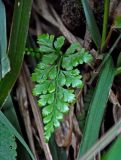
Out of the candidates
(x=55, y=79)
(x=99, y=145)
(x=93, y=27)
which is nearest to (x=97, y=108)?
(x=55, y=79)

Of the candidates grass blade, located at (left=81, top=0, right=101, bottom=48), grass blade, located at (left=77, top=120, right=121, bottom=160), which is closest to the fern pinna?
grass blade, located at (left=81, top=0, right=101, bottom=48)

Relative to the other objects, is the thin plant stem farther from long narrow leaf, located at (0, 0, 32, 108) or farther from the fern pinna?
long narrow leaf, located at (0, 0, 32, 108)

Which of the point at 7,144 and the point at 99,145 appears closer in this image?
the point at 99,145

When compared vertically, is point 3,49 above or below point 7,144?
above

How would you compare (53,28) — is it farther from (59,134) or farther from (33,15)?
(59,134)

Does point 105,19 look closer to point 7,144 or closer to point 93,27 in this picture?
point 93,27

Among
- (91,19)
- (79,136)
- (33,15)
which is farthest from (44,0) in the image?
(79,136)
